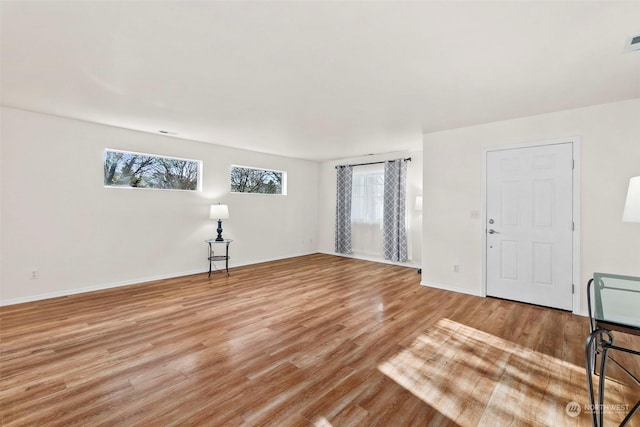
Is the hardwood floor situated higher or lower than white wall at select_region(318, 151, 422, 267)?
lower

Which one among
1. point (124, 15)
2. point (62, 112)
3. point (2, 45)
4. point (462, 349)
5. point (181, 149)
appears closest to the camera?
point (124, 15)

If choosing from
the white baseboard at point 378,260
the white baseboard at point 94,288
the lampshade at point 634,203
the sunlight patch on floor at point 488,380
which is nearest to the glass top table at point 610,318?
the sunlight patch on floor at point 488,380

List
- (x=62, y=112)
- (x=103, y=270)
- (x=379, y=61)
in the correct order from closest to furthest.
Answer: (x=379, y=61) < (x=62, y=112) < (x=103, y=270)

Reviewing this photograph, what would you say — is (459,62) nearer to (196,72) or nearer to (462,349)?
(196,72)

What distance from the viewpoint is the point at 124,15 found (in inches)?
71.5

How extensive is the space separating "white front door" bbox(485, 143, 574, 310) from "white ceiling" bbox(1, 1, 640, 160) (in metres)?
0.62

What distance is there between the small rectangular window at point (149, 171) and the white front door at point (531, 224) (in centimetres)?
504

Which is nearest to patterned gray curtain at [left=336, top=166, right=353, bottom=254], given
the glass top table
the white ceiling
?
the white ceiling

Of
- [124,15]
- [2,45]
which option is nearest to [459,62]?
[124,15]

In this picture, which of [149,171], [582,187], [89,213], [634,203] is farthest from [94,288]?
[582,187]

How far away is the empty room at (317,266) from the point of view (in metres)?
1.82

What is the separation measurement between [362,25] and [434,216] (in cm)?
333

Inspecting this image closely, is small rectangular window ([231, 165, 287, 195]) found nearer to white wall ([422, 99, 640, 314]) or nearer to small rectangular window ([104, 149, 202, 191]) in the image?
small rectangular window ([104, 149, 202, 191])

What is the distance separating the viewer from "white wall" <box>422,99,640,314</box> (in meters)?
3.14
